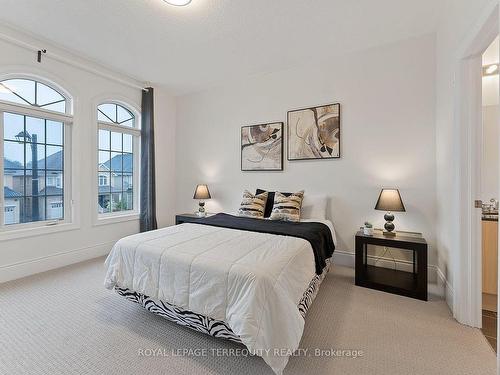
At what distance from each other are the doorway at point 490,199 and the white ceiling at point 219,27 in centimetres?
77

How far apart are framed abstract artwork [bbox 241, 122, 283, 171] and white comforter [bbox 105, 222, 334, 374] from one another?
1651 mm

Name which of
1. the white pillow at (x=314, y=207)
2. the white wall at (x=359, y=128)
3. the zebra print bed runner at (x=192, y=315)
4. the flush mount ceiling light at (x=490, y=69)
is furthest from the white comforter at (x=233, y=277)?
the flush mount ceiling light at (x=490, y=69)

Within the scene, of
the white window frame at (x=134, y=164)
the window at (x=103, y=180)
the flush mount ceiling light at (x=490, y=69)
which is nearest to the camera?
the flush mount ceiling light at (x=490, y=69)

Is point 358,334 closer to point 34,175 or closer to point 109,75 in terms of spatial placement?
point 34,175

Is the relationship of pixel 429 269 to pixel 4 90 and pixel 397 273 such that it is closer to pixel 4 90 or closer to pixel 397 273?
pixel 397 273

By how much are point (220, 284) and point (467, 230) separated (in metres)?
1.90

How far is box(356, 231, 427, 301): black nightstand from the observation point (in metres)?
2.21

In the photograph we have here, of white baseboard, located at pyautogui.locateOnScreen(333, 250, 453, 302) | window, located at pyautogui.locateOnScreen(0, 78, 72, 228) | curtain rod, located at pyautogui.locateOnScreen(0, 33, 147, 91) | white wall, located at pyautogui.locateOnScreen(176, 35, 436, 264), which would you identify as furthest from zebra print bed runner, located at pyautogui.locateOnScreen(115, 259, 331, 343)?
curtain rod, located at pyautogui.locateOnScreen(0, 33, 147, 91)

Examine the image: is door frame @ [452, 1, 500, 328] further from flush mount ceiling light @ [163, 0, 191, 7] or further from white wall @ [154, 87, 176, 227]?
white wall @ [154, 87, 176, 227]

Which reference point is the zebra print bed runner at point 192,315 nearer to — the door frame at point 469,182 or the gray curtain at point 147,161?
the door frame at point 469,182

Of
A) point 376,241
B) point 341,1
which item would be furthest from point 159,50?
point 376,241

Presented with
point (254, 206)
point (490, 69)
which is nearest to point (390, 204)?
point (254, 206)

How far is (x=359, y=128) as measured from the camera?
302 centimetres

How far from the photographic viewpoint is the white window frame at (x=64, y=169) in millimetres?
2635
